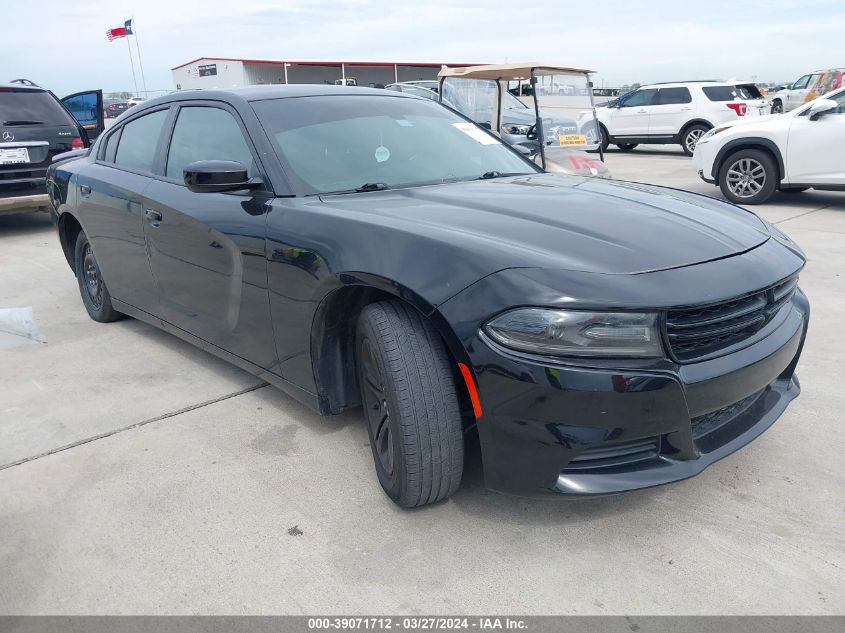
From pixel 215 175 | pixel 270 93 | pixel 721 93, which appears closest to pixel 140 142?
pixel 270 93

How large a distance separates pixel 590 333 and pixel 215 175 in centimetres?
166

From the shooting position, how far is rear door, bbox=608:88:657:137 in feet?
52.5

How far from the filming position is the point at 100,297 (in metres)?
4.79

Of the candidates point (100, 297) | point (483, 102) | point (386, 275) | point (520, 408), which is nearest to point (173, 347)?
point (100, 297)

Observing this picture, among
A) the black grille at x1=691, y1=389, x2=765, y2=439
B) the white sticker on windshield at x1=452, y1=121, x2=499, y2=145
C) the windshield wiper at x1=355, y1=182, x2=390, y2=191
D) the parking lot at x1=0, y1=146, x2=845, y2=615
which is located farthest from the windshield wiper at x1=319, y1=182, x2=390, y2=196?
the black grille at x1=691, y1=389, x2=765, y2=439

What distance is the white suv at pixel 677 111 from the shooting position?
595 inches

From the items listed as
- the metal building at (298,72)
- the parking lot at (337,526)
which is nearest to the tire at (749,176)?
the parking lot at (337,526)

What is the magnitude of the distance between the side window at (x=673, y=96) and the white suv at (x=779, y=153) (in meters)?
6.80

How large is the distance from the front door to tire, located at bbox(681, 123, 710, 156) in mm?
7134

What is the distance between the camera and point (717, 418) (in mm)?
2338

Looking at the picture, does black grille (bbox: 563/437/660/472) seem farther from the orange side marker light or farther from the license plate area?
the license plate area

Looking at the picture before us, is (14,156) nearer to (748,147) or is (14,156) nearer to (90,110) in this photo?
(90,110)

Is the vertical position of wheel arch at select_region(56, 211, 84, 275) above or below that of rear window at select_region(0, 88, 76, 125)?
below

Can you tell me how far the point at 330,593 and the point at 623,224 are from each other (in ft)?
5.07
